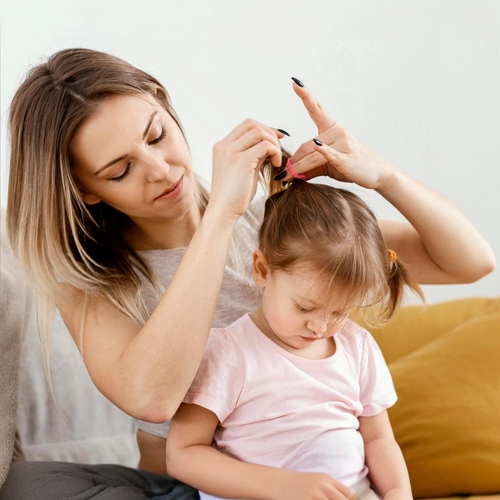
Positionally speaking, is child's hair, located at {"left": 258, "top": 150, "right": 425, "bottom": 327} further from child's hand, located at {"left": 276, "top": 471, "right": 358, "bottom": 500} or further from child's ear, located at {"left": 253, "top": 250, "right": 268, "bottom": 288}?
child's hand, located at {"left": 276, "top": 471, "right": 358, "bottom": 500}

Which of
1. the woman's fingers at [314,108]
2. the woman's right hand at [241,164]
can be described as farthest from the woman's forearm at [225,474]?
the woman's fingers at [314,108]

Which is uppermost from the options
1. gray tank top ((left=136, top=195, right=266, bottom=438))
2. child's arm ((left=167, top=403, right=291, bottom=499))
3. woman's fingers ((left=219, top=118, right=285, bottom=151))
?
woman's fingers ((left=219, top=118, right=285, bottom=151))

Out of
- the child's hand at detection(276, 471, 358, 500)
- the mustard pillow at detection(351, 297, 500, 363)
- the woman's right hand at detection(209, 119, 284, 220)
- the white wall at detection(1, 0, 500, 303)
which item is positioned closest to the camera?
the child's hand at detection(276, 471, 358, 500)

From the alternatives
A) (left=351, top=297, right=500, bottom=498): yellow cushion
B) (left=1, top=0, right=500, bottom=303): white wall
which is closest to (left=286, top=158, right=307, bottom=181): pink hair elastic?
(left=351, top=297, right=500, bottom=498): yellow cushion

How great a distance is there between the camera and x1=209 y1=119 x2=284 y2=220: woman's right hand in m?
1.17

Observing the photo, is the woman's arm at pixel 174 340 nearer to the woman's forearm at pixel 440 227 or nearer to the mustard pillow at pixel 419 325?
the woman's forearm at pixel 440 227

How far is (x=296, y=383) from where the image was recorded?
1188 millimetres

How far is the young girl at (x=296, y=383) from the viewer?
1.12 m

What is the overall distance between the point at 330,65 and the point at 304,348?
137 cm

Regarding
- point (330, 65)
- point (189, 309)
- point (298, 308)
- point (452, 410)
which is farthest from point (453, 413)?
point (330, 65)

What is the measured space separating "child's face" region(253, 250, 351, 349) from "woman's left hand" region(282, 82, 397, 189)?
19 cm

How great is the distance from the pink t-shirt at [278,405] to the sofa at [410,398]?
1.26 feet

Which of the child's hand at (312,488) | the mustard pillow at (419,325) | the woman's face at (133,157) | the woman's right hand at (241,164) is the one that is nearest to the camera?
the child's hand at (312,488)

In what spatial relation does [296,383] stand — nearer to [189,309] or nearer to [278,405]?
[278,405]
